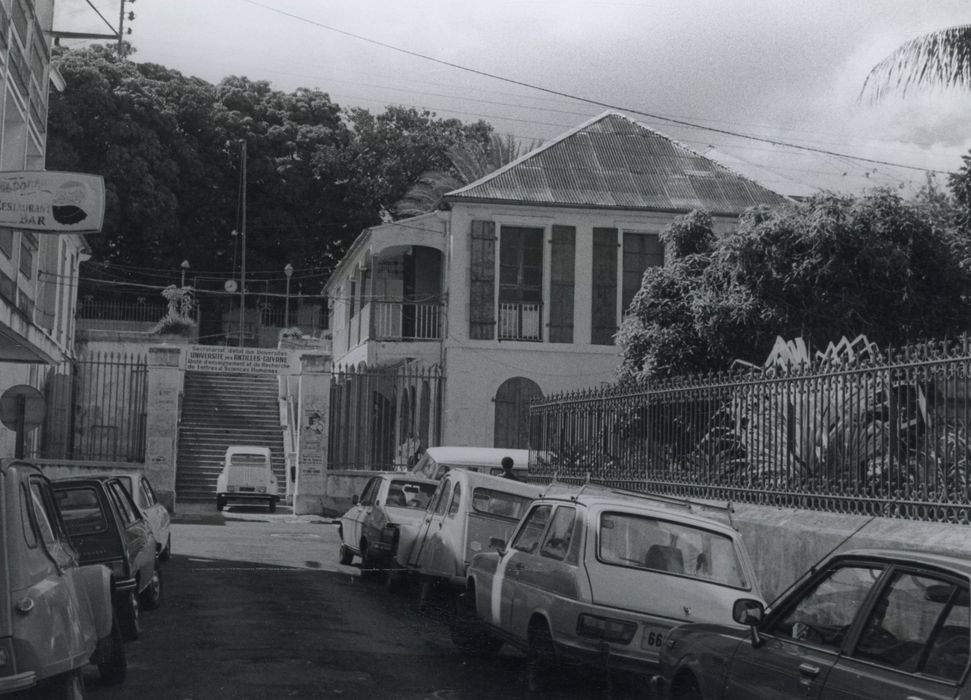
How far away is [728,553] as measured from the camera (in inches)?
399

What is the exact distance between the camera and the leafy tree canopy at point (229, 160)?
5303 cm

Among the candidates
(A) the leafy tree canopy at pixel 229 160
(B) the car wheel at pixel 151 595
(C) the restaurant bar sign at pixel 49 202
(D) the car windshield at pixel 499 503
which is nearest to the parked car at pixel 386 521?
(D) the car windshield at pixel 499 503

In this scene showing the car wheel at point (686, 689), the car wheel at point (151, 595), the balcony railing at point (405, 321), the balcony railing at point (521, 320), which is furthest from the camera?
the balcony railing at point (405, 321)

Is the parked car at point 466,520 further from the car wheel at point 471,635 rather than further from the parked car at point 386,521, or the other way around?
the car wheel at point 471,635

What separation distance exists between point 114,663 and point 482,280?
23.5 metres

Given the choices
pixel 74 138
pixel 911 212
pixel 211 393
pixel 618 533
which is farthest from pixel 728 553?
pixel 74 138

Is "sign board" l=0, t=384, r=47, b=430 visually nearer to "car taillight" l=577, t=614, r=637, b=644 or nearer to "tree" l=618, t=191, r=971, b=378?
"tree" l=618, t=191, r=971, b=378

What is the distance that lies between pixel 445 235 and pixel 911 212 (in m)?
13.4

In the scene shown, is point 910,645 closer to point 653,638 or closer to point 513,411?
point 653,638

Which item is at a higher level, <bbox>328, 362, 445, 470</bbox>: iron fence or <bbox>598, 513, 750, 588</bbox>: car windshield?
<bbox>328, 362, 445, 470</bbox>: iron fence

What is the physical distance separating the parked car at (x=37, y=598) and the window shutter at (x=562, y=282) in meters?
25.0

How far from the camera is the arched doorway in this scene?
1272 inches

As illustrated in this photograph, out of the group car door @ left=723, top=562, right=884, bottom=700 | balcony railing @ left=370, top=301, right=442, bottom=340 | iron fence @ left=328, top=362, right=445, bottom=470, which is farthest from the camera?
balcony railing @ left=370, top=301, right=442, bottom=340

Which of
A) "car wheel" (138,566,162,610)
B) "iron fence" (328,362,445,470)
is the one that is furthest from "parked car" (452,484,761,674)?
"iron fence" (328,362,445,470)
